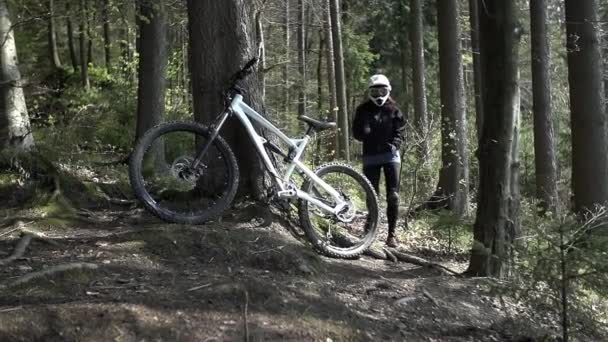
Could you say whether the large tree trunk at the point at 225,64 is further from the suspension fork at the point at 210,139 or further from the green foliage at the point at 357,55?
the green foliage at the point at 357,55

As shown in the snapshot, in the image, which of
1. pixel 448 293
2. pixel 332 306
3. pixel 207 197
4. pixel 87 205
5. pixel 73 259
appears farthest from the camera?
pixel 87 205

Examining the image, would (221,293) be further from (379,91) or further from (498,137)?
(379,91)

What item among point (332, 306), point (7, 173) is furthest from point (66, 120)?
point (332, 306)

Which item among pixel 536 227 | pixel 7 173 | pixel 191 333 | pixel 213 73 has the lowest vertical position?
pixel 191 333

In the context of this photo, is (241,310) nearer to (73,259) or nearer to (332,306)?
(332,306)

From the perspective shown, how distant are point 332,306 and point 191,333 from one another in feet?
3.58

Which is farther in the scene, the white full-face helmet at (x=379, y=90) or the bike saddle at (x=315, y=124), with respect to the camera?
the white full-face helmet at (x=379, y=90)

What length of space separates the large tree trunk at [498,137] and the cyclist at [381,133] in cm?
121

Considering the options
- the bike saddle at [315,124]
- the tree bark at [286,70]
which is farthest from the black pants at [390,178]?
the tree bark at [286,70]

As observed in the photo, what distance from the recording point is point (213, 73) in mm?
5824

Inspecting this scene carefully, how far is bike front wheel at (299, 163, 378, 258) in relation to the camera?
18.9 feet

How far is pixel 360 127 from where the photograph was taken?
7.02 metres

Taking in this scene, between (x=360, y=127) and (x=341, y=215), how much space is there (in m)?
1.37

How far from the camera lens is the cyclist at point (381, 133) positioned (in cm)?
692
